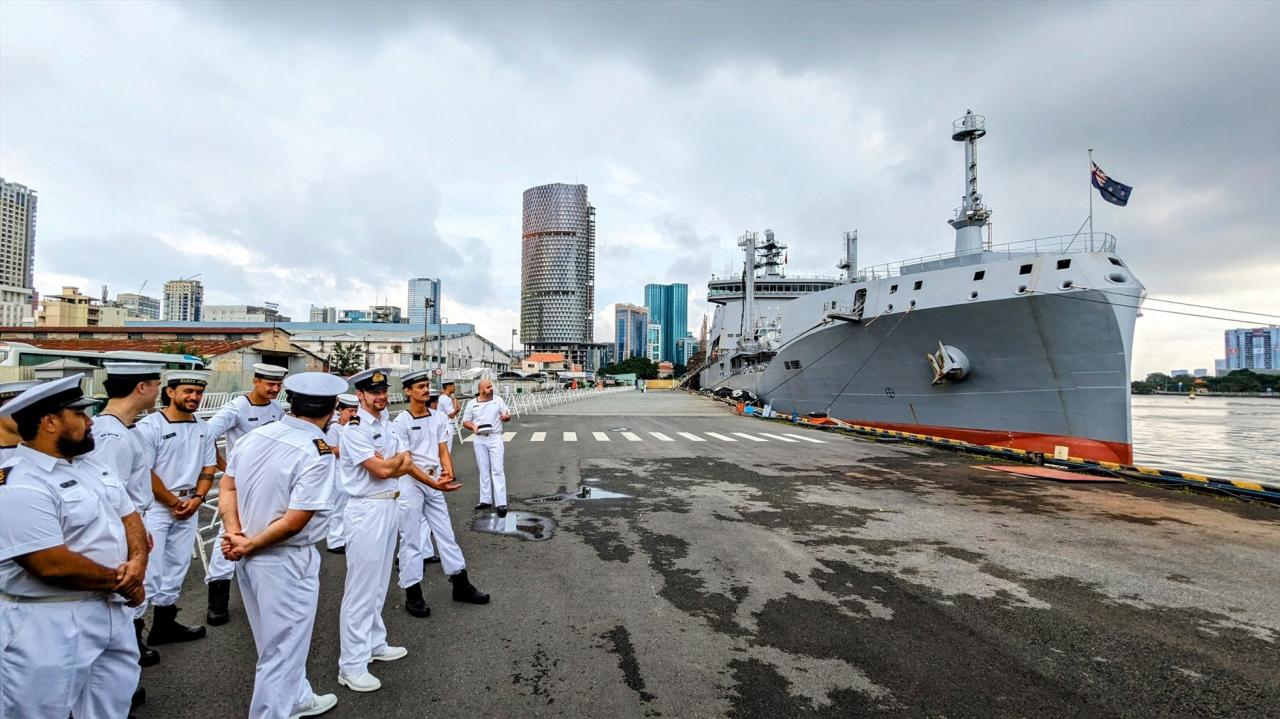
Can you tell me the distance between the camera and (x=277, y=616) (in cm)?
279

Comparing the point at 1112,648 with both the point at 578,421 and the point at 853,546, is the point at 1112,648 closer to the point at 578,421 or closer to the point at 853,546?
the point at 853,546

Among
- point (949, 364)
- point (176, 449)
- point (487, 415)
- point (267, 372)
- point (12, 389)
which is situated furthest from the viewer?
point (949, 364)

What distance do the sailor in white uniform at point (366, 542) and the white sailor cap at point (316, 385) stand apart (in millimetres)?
758

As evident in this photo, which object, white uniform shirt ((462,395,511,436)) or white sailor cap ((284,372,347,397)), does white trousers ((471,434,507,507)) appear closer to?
white uniform shirt ((462,395,511,436))

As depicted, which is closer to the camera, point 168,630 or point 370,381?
point 168,630

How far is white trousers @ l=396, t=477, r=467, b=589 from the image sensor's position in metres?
4.62

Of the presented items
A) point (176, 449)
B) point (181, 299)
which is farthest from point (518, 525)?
point (181, 299)

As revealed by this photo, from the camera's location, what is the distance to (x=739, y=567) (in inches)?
223

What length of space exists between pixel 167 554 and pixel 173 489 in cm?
47

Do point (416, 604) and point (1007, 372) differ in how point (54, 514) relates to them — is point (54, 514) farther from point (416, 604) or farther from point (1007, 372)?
point (1007, 372)

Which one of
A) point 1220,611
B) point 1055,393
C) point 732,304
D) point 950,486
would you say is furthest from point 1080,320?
point 732,304

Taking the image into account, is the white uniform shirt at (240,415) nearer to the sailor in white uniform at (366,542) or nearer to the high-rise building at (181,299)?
the sailor in white uniform at (366,542)

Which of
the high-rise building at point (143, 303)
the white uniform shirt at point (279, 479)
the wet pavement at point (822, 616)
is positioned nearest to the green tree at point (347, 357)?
the wet pavement at point (822, 616)

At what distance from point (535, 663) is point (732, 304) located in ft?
143
